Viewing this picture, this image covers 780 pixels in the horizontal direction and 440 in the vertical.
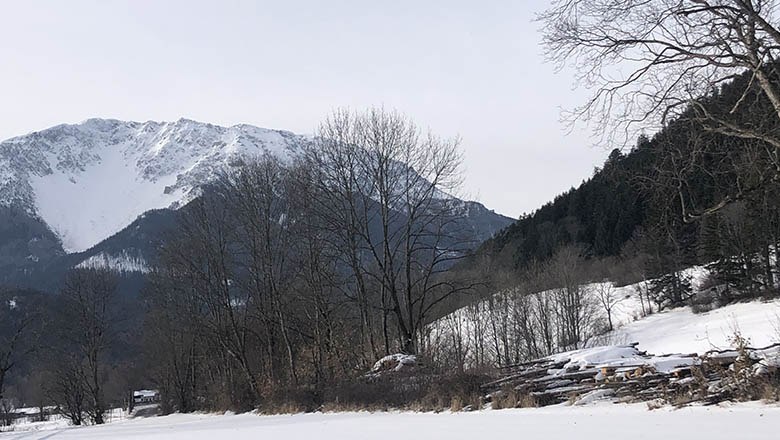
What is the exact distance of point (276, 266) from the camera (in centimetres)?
3256

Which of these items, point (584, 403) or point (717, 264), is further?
point (717, 264)

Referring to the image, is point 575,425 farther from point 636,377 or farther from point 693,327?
point 693,327

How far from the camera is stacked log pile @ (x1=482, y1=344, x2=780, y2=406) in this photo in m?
10.5

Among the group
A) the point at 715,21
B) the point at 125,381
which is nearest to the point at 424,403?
the point at 715,21

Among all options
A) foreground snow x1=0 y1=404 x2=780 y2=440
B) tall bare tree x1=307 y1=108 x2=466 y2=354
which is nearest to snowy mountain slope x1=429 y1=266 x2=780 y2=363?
tall bare tree x1=307 y1=108 x2=466 y2=354

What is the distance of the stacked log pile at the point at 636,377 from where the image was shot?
34.6ft

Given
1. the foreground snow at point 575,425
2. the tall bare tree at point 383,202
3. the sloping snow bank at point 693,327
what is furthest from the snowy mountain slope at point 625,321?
the foreground snow at point 575,425

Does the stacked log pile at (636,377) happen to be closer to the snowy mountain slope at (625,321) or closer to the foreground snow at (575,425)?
the foreground snow at (575,425)

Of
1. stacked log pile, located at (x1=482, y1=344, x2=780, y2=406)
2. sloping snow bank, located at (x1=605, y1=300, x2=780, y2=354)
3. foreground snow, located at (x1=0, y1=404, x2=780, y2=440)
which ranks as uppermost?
stacked log pile, located at (x1=482, y1=344, x2=780, y2=406)

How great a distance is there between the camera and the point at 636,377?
1291cm

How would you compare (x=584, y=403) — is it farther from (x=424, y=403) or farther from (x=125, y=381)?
(x=125, y=381)

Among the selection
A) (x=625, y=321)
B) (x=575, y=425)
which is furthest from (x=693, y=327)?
(x=575, y=425)

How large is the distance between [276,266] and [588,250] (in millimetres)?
69934

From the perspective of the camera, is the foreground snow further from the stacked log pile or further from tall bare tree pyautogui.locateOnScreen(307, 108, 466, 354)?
tall bare tree pyautogui.locateOnScreen(307, 108, 466, 354)
